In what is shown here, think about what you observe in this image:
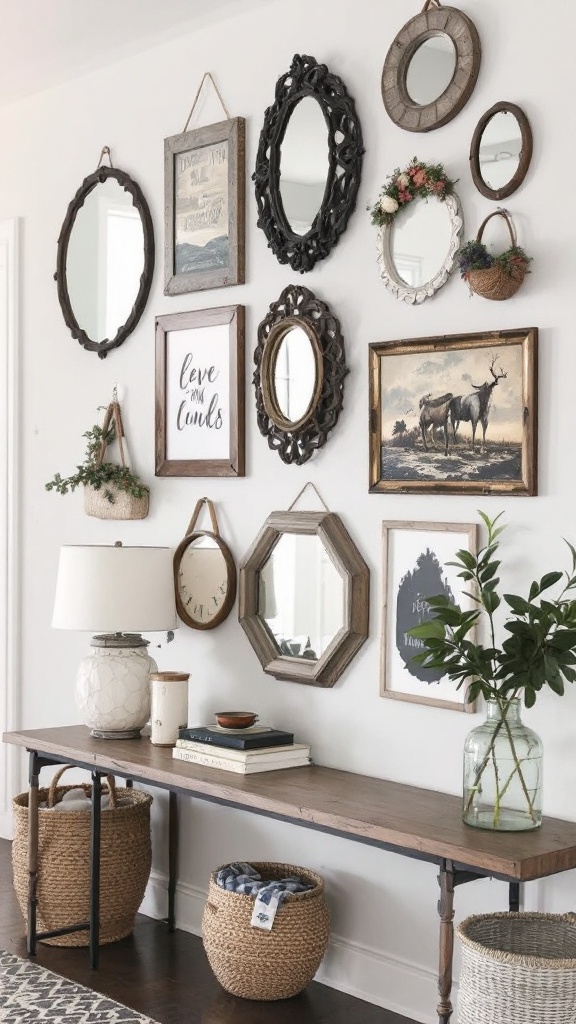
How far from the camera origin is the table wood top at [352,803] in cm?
251

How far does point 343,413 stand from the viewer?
339cm

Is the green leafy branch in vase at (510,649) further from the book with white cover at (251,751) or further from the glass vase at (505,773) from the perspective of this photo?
the book with white cover at (251,751)

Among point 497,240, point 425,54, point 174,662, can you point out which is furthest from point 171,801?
point 425,54

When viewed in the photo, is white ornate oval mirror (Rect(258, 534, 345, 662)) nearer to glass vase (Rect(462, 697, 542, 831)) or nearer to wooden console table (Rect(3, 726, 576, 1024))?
wooden console table (Rect(3, 726, 576, 1024))

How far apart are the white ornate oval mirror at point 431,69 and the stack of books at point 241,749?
1664mm

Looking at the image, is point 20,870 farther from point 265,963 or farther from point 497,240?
point 497,240

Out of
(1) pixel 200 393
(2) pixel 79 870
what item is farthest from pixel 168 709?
(1) pixel 200 393

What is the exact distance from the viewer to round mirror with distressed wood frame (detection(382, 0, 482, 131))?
3.03 meters

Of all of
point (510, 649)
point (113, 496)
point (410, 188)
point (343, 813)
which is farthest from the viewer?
point (113, 496)

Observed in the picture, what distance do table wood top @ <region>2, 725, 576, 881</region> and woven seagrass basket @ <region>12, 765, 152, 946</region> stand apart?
0.24 metres

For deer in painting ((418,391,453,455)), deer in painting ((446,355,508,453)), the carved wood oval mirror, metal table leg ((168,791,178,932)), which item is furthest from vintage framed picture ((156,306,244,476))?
metal table leg ((168,791,178,932))

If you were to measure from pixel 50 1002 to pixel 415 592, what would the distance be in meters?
1.41

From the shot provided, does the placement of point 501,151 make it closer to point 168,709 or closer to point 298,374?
point 298,374

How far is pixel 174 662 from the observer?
156 inches
